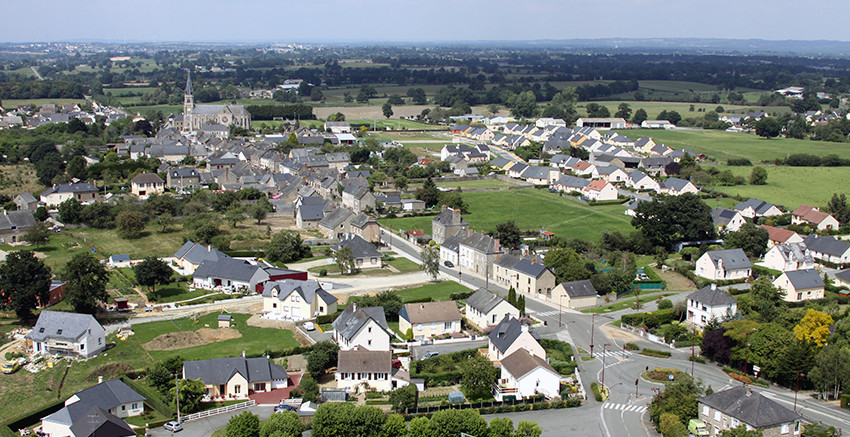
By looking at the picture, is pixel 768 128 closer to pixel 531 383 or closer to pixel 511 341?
pixel 511 341

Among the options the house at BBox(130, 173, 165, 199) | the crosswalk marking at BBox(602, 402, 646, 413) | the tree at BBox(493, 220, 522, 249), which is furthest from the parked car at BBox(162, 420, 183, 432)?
the house at BBox(130, 173, 165, 199)

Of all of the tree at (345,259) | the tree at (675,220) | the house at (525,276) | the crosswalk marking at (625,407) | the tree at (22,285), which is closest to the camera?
the crosswalk marking at (625,407)

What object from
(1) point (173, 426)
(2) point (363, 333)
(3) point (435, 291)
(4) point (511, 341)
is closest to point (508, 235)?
(3) point (435, 291)

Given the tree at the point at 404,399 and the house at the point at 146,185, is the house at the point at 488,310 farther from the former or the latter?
the house at the point at 146,185

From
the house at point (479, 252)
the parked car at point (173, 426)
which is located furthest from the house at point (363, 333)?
the house at point (479, 252)

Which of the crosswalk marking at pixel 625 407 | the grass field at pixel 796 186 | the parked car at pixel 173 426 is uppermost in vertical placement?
the grass field at pixel 796 186

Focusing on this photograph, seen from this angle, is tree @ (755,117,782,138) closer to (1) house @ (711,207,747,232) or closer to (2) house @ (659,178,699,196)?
(2) house @ (659,178,699,196)

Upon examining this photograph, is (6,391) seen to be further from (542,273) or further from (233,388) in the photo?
(542,273)

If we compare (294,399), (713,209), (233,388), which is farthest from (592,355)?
(713,209)
